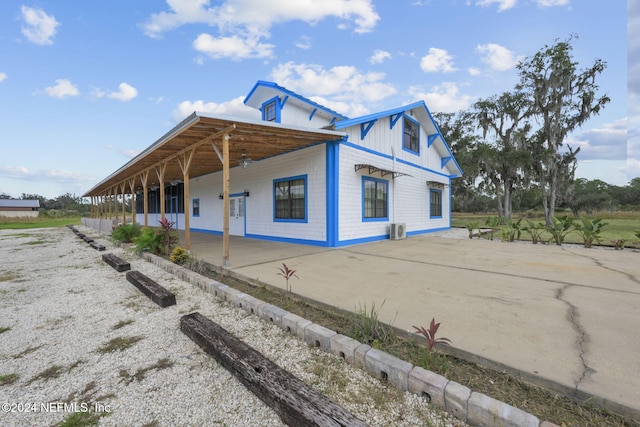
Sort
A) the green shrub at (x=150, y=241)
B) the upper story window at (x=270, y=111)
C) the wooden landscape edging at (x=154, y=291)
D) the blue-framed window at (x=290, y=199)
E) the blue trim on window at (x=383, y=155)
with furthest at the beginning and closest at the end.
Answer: the upper story window at (x=270, y=111), the blue-framed window at (x=290, y=199), the blue trim on window at (x=383, y=155), the green shrub at (x=150, y=241), the wooden landscape edging at (x=154, y=291)

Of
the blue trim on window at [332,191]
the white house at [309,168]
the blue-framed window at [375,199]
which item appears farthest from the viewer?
the blue-framed window at [375,199]

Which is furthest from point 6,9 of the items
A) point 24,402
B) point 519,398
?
point 519,398

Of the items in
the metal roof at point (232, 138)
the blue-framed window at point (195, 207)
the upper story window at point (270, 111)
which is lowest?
the blue-framed window at point (195, 207)

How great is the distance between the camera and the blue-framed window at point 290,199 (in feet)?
28.7

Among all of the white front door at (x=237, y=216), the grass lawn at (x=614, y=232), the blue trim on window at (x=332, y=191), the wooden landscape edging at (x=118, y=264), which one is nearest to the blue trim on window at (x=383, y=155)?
the blue trim on window at (x=332, y=191)

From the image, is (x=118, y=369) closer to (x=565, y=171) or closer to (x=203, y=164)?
(x=203, y=164)

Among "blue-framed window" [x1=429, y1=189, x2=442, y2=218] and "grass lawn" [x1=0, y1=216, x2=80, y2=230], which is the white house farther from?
"grass lawn" [x1=0, y1=216, x2=80, y2=230]

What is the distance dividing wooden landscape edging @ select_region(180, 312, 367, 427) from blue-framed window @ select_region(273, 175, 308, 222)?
634cm

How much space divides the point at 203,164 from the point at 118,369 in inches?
396

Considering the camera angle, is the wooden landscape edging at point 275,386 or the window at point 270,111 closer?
the wooden landscape edging at point 275,386

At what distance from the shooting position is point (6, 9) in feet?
24.8

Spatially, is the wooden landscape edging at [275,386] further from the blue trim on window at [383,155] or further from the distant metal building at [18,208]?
the distant metal building at [18,208]

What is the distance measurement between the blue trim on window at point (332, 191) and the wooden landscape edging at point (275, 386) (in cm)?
553

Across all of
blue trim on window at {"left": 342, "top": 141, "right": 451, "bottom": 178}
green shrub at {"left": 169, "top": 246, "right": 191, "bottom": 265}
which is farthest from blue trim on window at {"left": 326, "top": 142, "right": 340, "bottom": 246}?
green shrub at {"left": 169, "top": 246, "right": 191, "bottom": 265}
